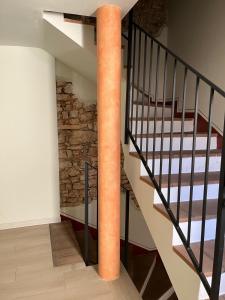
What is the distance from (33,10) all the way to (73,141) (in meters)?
1.96

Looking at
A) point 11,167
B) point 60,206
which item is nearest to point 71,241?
point 60,206

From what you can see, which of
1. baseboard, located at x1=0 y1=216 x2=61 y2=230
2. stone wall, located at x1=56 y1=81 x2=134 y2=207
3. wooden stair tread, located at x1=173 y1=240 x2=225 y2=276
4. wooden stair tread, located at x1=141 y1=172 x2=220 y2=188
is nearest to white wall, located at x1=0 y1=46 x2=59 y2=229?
baseboard, located at x1=0 y1=216 x2=61 y2=230

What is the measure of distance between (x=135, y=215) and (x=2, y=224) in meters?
1.94

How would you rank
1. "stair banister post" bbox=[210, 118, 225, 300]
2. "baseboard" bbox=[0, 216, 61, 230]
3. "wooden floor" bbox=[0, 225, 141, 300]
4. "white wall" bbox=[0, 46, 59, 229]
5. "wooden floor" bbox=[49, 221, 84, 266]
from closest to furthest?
"stair banister post" bbox=[210, 118, 225, 300] → "wooden floor" bbox=[0, 225, 141, 300] → "wooden floor" bbox=[49, 221, 84, 266] → "white wall" bbox=[0, 46, 59, 229] → "baseboard" bbox=[0, 216, 61, 230]

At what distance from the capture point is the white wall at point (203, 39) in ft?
8.62

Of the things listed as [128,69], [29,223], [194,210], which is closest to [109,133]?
[128,69]

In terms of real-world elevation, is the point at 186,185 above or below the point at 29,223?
above

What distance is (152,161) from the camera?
2078 mm

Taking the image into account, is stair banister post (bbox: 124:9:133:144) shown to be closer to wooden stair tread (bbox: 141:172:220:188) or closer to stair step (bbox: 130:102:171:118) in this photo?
stair step (bbox: 130:102:171:118)

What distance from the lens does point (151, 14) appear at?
3.58m

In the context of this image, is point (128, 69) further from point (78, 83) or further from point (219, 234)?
point (219, 234)

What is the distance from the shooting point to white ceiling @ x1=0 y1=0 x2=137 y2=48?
1.90 m

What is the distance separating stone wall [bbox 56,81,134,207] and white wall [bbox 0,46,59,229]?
1.10 feet

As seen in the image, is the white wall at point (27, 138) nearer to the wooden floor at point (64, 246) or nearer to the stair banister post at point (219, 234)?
the wooden floor at point (64, 246)
